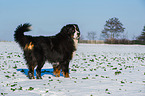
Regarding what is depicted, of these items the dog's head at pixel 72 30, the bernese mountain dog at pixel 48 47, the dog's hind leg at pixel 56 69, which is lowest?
the dog's hind leg at pixel 56 69

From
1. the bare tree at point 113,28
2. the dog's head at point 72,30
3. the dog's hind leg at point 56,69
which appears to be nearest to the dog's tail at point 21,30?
the dog's head at point 72,30

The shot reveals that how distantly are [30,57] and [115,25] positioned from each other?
9433 cm

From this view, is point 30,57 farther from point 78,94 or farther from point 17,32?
point 78,94

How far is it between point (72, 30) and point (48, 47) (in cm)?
138

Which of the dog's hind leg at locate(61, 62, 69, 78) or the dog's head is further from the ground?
the dog's head

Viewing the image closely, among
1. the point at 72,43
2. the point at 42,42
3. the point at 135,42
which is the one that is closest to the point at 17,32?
the point at 42,42

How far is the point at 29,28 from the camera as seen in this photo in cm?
834

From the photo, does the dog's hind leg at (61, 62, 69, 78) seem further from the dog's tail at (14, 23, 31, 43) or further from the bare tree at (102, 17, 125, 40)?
the bare tree at (102, 17, 125, 40)

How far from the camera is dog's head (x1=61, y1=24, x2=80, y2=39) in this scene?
864 cm

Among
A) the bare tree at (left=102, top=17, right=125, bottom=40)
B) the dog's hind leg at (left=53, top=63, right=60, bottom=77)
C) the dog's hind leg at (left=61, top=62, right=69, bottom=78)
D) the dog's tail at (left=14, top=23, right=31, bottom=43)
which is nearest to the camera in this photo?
the dog's tail at (left=14, top=23, right=31, bottom=43)

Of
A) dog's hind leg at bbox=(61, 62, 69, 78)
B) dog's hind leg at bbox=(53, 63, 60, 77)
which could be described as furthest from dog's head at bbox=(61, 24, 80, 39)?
dog's hind leg at bbox=(53, 63, 60, 77)

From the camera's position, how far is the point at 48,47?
870 centimetres

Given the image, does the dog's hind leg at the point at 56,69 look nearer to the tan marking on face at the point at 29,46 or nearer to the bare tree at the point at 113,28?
the tan marking on face at the point at 29,46

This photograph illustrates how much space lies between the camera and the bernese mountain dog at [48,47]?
8352 millimetres
